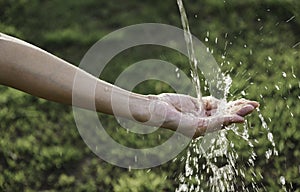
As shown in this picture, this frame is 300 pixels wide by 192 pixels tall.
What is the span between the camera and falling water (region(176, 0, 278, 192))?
306cm

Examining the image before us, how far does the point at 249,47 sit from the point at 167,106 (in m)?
1.86

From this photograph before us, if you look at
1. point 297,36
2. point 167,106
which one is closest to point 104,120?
point 297,36

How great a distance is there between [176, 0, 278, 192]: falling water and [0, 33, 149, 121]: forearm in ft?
3.62

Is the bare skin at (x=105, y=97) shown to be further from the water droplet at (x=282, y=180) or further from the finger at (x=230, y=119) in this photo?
the water droplet at (x=282, y=180)

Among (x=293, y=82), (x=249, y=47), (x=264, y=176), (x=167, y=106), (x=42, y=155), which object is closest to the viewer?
(x=167, y=106)

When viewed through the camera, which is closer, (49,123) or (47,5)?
(49,123)

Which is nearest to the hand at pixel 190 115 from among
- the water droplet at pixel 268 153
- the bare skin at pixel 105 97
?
the bare skin at pixel 105 97

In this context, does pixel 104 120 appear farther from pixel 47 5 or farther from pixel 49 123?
pixel 47 5

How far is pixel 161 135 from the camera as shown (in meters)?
3.39

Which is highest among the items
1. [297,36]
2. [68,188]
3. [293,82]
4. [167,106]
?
[297,36]

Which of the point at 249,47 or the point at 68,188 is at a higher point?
the point at 249,47

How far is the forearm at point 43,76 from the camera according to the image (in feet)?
5.89

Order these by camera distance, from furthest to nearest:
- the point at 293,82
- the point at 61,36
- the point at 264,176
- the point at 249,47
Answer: the point at 61,36, the point at 249,47, the point at 293,82, the point at 264,176

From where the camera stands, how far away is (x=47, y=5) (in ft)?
14.1
